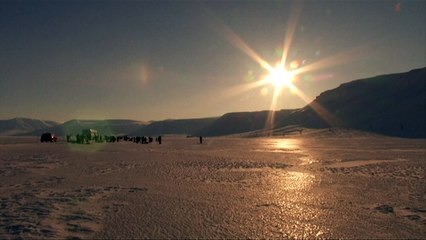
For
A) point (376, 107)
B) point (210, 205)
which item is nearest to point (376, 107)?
point (376, 107)

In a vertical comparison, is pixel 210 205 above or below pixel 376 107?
below

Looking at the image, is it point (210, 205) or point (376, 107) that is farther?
point (376, 107)

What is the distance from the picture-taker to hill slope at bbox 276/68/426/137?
108125mm

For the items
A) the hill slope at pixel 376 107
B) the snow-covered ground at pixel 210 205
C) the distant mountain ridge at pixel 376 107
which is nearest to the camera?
the snow-covered ground at pixel 210 205

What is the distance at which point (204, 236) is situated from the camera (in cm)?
763

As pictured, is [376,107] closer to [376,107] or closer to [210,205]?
[376,107]

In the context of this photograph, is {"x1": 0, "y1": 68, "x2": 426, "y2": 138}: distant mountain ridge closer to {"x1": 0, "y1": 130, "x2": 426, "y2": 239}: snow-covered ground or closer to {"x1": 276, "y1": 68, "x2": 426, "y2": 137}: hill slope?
{"x1": 276, "y1": 68, "x2": 426, "y2": 137}: hill slope

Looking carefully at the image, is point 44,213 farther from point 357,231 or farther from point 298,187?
point 298,187

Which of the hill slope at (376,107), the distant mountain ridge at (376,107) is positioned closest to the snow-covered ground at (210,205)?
the distant mountain ridge at (376,107)

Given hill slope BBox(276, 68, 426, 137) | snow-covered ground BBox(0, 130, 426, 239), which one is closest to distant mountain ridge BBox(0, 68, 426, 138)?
hill slope BBox(276, 68, 426, 137)

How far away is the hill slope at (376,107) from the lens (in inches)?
4257

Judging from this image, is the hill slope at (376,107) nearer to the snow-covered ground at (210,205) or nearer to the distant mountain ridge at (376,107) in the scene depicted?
the distant mountain ridge at (376,107)

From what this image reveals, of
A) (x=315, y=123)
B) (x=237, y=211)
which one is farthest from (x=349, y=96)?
(x=237, y=211)

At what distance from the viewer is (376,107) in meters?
128
